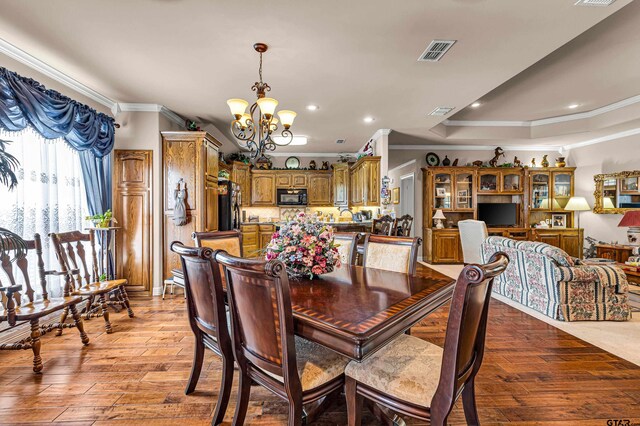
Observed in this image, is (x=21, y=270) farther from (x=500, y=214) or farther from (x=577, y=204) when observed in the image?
(x=577, y=204)

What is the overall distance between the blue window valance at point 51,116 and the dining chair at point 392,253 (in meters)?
3.31

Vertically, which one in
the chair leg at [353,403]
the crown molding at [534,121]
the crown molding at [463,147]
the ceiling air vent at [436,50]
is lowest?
the chair leg at [353,403]

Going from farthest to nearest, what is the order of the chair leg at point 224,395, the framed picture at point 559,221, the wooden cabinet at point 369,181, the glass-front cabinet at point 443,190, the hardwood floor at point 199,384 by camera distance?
the framed picture at point 559,221 < the glass-front cabinet at point 443,190 < the wooden cabinet at point 369,181 < the hardwood floor at point 199,384 < the chair leg at point 224,395

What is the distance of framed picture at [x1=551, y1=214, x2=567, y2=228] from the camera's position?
6680mm

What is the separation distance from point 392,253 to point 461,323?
1.25m

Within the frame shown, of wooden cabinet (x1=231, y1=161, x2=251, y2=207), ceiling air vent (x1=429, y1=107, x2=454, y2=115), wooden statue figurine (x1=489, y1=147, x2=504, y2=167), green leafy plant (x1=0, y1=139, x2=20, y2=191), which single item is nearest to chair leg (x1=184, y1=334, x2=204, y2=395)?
green leafy plant (x1=0, y1=139, x2=20, y2=191)

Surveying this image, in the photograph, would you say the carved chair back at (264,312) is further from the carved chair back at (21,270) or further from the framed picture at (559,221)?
the framed picture at (559,221)

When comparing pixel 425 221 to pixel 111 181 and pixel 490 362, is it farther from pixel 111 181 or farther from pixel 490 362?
pixel 111 181

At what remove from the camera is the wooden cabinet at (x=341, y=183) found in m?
7.11

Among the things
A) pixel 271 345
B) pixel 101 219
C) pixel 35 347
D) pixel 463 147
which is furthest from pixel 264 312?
pixel 463 147

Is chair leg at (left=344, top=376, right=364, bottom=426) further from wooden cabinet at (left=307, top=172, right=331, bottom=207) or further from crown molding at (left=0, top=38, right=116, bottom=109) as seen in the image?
wooden cabinet at (left=307, top=172, right=331, bottom=207)

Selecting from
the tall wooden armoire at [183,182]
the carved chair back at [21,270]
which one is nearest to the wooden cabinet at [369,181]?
the tall wooden armoire at [183,182]

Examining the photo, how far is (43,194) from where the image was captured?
3.05m

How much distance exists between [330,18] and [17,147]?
3.22 m
